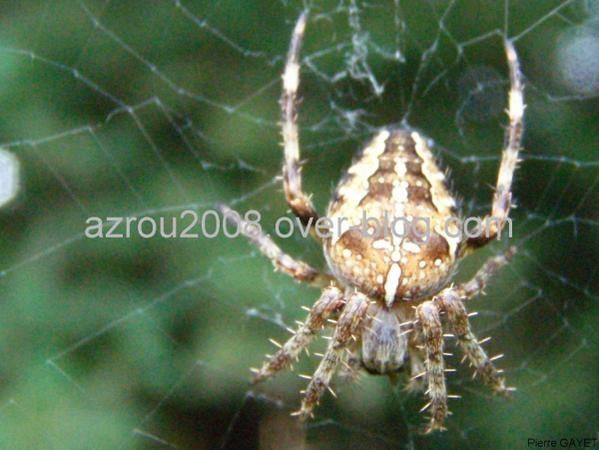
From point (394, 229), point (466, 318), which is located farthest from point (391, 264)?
point (466, 318)

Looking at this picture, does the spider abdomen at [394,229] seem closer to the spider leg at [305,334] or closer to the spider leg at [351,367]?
the spider leg at [305,334]

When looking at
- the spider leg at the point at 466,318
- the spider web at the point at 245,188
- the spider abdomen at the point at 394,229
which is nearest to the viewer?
the spider abdomen at the point at 394,229

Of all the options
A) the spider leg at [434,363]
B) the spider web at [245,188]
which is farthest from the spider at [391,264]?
the spider web at [245,188]

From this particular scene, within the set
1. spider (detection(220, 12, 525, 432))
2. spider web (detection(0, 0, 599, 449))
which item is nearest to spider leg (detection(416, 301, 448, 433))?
spider (detection(220, 12, 525, 432))

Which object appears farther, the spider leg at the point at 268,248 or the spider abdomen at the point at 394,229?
the spider leg at the point at 268,248

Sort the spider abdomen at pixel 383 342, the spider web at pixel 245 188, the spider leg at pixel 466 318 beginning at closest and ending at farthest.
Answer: the spider leg at pixel 466 318 < the spider abdomen at pixel 383 342 < the spider web at pixel 245 188

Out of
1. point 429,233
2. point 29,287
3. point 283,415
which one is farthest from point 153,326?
point 429,233

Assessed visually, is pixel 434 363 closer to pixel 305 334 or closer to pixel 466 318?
pixel 466 318

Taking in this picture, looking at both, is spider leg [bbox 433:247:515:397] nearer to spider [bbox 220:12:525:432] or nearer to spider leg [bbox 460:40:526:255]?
spider [bbox 220:12:525:432]
